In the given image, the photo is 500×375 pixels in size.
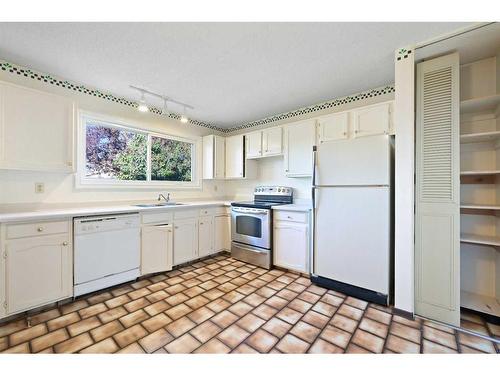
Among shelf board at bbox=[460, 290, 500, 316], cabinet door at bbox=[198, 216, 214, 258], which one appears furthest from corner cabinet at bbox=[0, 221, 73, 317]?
shelf board at bbox=[460, 290, 500, 316]

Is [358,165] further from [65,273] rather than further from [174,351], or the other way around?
[65,273]

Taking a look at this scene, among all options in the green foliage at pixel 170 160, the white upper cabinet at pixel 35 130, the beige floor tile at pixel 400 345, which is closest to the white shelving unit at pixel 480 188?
the beige floor tile at pixel 400 345

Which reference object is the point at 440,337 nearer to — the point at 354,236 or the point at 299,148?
the point at 354,236

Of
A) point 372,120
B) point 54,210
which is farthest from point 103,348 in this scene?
point 372,120

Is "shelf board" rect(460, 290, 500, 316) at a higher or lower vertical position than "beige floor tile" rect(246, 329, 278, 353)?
higher

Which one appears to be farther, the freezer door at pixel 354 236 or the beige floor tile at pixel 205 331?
the freezer door at pixel 354 236

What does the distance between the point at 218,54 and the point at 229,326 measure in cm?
231

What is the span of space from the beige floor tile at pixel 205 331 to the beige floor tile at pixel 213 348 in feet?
0.19

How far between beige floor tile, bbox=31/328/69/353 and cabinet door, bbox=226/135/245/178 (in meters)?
2.82

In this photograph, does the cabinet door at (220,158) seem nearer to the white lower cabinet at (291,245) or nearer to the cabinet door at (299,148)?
the cabinet door at (299,148)

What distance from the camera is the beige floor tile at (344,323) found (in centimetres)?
169

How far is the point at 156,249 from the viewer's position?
2.71 meters

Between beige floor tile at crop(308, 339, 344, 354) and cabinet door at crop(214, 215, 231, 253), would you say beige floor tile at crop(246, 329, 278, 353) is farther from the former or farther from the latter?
cabinet door at crop(214, 215, 231, 253)

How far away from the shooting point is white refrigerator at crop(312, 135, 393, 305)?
2.02 m
